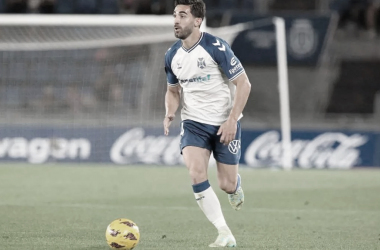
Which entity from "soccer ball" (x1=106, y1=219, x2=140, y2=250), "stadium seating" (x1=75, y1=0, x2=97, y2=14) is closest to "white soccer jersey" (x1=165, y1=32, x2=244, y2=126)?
"soccer ball" (x1=106, y1=219, x2=140, y2=250)

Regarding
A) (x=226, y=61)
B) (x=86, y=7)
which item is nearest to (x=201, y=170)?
(x=226, y=61)

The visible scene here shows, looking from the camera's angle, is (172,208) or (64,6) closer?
(172,208)

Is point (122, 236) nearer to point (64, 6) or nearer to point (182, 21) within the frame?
point (182, 21)

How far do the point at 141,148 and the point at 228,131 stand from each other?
10.00 m

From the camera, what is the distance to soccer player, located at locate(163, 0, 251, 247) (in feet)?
22.9

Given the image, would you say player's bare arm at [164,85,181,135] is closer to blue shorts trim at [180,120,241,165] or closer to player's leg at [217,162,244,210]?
blue shorts trim at [180,120,241,165]

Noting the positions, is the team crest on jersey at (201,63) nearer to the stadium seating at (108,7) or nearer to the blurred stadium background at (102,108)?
the blurred stadium background at (102,108)

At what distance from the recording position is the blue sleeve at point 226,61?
7.04 metres

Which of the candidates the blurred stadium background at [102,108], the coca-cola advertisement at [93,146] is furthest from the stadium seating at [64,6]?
the coca-cola advertisement at [93,146]

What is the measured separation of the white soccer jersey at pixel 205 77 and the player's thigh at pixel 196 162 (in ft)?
0.91

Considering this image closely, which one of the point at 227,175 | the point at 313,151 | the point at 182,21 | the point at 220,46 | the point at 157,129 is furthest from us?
the point at 313,151

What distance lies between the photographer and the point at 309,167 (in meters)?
17.5

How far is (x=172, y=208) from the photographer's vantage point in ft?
33.7

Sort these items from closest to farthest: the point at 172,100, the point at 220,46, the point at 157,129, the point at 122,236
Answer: the point at 122,236
the point at 220,46
the point at 172,100
the point at 157,129
